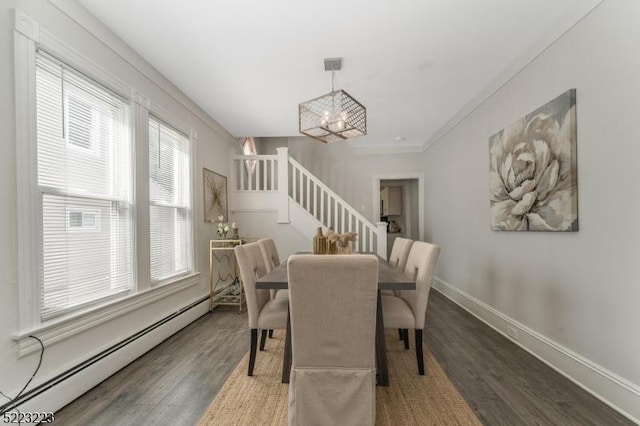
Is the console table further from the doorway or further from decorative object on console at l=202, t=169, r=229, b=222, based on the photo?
the doorway

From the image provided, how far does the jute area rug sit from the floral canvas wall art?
1.46m

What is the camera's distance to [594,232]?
74.4 inches

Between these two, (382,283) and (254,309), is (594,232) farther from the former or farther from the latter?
(254,309)

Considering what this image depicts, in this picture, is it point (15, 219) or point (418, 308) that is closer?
point (15, 219)

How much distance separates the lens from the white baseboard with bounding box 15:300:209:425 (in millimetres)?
1677

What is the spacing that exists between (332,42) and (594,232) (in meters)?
2.32

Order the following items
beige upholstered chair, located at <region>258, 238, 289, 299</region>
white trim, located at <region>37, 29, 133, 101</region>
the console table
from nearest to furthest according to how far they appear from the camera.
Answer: white trim, located at <region>37, 29, 133, 101</region>
beige upholstered chair, located at <region>258, 238, 289, 299</region>
the console table

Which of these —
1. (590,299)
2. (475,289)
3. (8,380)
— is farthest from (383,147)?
(8,380)

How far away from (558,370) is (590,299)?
2.09ft

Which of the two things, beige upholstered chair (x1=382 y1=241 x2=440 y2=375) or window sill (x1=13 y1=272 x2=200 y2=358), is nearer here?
window sill (x1=13 y1=272 x2=200 y2=358)

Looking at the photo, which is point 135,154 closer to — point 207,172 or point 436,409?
point 207,172

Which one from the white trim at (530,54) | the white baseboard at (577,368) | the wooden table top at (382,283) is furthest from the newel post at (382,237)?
the wooden table top at (382,283)

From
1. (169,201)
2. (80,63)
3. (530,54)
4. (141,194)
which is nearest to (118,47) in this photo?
(80,63)

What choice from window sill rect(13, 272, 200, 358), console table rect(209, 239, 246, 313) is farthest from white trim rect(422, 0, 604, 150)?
window sill rect(13, 272, 200, 358)
